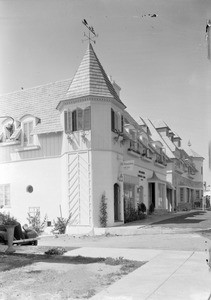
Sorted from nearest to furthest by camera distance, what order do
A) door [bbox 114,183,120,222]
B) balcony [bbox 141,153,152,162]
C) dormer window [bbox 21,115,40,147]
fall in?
door [bbox 114,183,120,222] < dormer window [bbox 21,115,40,147] < balcony [bbox 141,153,152,162]

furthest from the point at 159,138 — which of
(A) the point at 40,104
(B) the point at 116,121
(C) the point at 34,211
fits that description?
(C) the point at 34,211

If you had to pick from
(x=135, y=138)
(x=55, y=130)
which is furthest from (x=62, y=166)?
(x=135, y=138)

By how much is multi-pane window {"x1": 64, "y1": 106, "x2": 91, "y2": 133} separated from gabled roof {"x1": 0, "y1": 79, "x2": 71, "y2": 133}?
1107 mm

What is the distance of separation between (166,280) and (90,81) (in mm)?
15703

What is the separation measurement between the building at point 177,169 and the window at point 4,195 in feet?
61.0

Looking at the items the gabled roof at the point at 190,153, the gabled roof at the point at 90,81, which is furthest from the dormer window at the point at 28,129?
the gabled roof at the point at 190,153

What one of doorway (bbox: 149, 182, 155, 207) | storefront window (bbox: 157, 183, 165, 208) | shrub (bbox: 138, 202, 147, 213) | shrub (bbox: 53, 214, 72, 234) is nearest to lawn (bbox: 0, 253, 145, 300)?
shrub (bbox: 53, 214, 72, 234)

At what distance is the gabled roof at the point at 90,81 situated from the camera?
21688 mm

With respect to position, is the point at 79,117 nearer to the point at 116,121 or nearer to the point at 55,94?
the point at 116,121

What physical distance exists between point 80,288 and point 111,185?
569 inches

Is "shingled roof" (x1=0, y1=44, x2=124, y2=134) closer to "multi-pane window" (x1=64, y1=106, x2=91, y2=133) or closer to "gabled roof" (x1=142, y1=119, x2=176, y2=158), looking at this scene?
"multi-pane window" (x1=64, y1=106, x2=91, y2=133)

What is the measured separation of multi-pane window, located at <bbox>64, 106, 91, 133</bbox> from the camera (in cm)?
2147

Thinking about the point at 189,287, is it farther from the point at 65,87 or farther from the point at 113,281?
the point at 65,87

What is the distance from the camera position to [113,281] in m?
7.90
